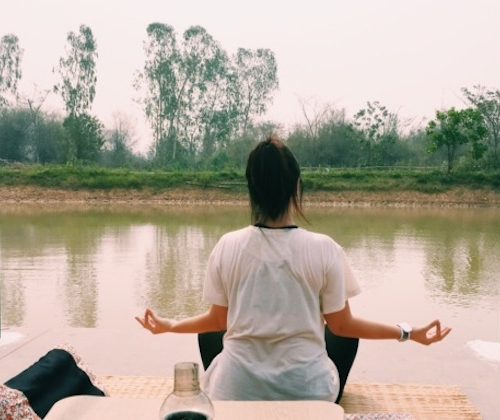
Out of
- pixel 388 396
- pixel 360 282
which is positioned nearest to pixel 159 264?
pixel 360 282

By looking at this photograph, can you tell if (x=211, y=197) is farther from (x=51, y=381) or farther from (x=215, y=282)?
(x=215, y=282)

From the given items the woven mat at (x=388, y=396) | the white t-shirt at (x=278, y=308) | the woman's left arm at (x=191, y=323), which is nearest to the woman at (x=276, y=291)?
the white t-shirt at (x=278, y=308)

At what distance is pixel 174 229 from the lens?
13.3m

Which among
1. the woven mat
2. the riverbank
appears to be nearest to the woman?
the woven mat

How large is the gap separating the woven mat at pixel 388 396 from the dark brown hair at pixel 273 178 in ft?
3.64

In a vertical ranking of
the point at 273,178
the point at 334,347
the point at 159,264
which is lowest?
the point at 159,264

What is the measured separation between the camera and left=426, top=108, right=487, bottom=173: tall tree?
28688 mm

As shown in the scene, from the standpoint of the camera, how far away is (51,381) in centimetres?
192

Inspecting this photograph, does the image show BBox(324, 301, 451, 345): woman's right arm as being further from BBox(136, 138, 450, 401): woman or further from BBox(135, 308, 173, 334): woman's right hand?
BBox(135, 308, 173, 334): woman's right hand

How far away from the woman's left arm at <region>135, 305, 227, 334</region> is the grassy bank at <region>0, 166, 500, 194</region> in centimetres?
2331

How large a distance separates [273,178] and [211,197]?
2392cm

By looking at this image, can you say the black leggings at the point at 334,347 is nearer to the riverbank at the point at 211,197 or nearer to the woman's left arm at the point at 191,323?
the woman's left arm at the point at 191,323

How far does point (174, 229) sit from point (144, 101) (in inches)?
923

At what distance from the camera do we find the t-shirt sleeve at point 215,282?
1.75 metres
